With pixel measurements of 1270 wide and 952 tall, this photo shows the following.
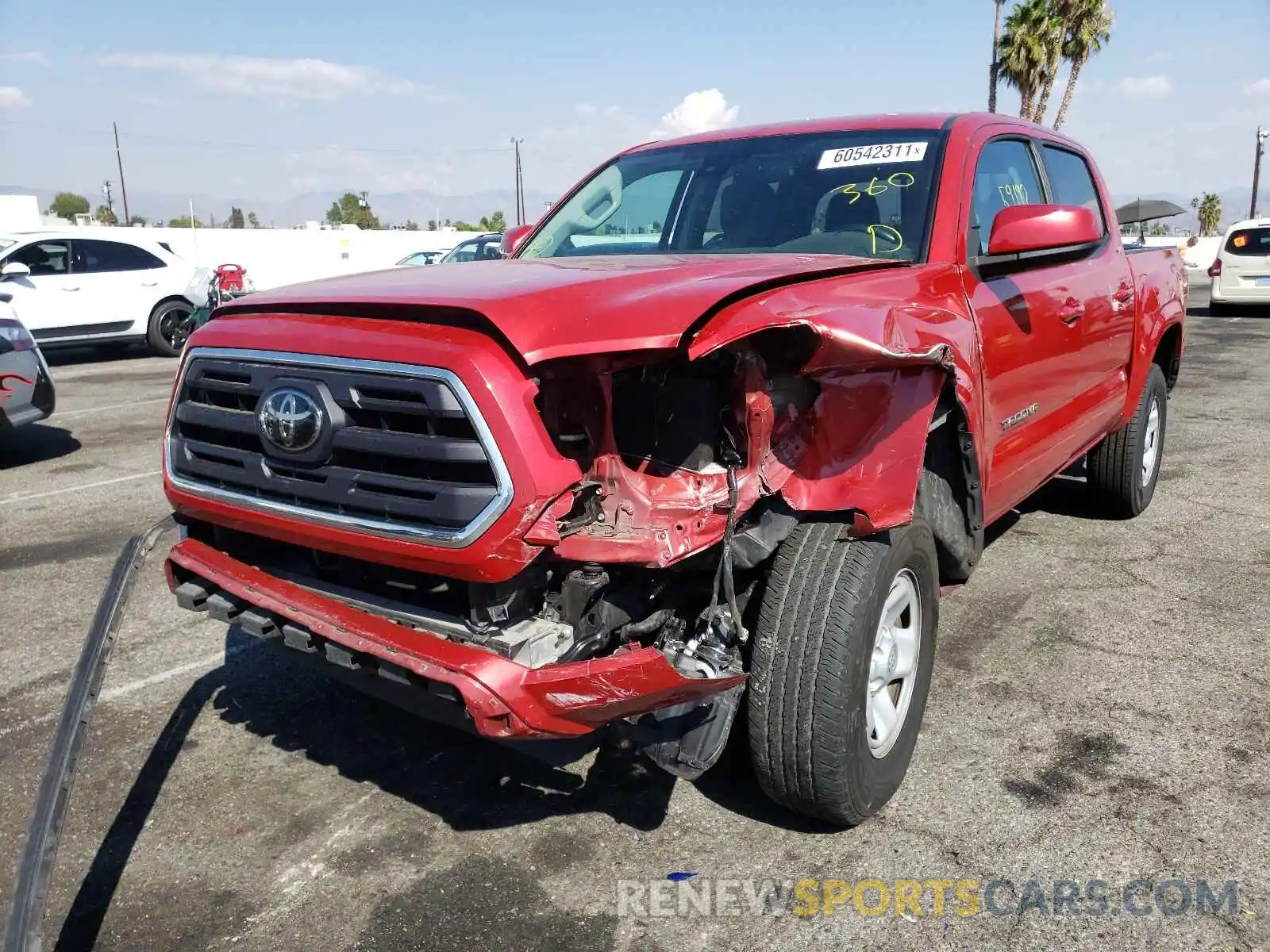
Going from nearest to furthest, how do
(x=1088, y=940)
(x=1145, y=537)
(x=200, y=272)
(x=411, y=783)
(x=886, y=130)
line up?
(x=1088, y=940) < (x=411, y=783) < (x=886, y=130) < (x=1145, y=537) < (x=200, y=272)

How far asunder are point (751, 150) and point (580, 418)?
1960 mm

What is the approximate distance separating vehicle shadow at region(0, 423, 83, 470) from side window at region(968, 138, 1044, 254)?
7181 mm

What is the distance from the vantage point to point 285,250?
3100 centimetres

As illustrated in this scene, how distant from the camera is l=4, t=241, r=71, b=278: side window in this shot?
1322 centimetres

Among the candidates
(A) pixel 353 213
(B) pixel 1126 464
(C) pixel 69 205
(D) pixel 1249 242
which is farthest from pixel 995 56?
(C) pixel 69 205

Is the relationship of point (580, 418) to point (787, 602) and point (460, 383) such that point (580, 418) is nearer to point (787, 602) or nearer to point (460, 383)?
point (460, 383)

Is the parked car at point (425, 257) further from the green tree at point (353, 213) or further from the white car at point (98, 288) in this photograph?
the green tree at point (353, 213)

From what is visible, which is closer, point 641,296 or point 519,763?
point 641,296

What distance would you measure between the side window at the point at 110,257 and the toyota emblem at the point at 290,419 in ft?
42.4

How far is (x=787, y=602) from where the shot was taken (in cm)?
262

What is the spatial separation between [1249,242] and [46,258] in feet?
59.9

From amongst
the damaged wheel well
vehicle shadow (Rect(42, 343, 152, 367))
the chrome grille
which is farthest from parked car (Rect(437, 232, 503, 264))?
the chrome grille

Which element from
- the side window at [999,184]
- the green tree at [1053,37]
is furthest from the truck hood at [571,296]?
the green tree at [1053,37]

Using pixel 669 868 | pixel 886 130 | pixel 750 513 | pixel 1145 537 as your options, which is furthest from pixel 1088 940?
pixel 1145 537
